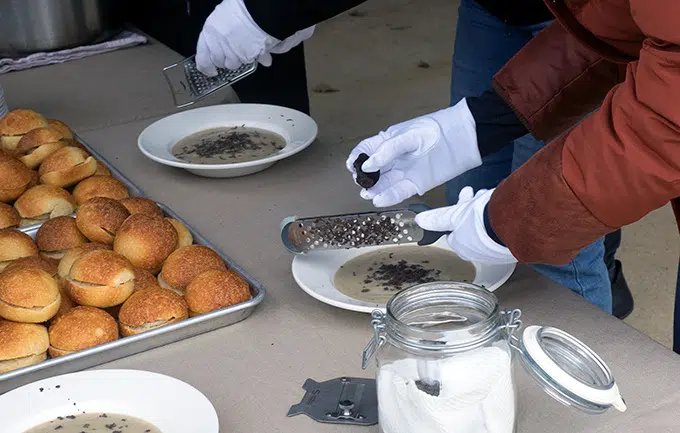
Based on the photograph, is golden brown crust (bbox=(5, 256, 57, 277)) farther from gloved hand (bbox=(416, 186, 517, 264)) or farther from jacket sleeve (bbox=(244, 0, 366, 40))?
jacket sleeve (bbox=(244, 0, 366, 40))

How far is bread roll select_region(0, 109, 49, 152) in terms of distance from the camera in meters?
1.65

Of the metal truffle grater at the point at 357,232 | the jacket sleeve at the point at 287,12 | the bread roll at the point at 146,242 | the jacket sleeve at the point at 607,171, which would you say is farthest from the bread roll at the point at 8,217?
the jacket sleeve at the point at 607,171

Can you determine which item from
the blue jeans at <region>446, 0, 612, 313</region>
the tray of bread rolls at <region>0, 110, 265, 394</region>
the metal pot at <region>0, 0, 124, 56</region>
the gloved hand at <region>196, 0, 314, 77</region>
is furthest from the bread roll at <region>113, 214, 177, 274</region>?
the metal pot at <region>0, 0, 124, 56</region>

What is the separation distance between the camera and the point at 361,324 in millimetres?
1159

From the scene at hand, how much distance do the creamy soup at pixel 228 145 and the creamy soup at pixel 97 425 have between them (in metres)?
0.73

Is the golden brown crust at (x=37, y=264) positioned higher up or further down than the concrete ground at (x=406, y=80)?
higher up

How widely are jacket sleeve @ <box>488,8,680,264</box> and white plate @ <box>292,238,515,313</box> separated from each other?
79mm

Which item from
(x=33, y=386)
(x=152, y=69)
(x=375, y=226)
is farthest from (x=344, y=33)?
(x=33, y=386)

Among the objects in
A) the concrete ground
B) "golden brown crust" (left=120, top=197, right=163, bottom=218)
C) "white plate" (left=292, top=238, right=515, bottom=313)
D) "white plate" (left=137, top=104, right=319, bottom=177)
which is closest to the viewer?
"white plate" (left=292, top=238, right=515, bottom=313)

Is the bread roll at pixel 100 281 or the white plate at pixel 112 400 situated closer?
the white plate at pixel 112 400

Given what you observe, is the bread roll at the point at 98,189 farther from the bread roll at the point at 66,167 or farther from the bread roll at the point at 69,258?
the bread roll at the point at 69,258

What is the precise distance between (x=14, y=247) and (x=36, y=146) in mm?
376

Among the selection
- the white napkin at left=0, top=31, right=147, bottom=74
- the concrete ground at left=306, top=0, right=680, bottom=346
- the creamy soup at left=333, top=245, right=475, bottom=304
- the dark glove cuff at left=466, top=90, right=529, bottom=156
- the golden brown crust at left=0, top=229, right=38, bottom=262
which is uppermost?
the dark glove cuff at left=466, top=90, right=529, bottom=156

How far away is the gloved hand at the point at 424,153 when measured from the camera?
141cm
